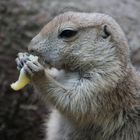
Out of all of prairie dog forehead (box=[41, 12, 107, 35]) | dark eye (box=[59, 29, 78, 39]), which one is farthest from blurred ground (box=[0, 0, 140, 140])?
dark eye (box=[59, 29, 78, 39])

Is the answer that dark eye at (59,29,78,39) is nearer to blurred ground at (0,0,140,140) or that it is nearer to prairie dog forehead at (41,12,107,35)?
prairie dog forehead at (41,12,107,35)

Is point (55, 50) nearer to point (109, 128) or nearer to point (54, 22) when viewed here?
point (54, 22)

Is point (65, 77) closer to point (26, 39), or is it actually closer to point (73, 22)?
point (73, 22)

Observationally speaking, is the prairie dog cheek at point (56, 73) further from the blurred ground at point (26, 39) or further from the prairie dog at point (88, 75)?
the blurred ground at point (26, 39)

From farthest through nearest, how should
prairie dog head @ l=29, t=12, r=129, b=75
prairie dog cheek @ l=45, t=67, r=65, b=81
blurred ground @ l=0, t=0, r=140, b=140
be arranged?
1. blurred ground @ l=0, t=0, r=140, b=140
2. prairie dog cheek @ l=45, t=67, r=65, b=81
3. prairie dog head @ l=29, t=12, r=129, b=75

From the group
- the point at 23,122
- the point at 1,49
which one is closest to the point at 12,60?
the point at 1,49

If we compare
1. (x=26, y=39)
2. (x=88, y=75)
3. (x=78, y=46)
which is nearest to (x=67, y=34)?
(x=78, y=46)
